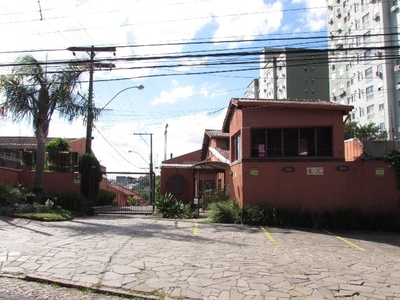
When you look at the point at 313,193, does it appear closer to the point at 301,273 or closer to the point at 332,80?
the point at 301,273

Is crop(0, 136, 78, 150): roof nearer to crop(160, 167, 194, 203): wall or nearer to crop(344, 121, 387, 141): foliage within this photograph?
crop(160, 167, 194, 203): wall

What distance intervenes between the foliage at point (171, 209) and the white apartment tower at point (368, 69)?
30931mm

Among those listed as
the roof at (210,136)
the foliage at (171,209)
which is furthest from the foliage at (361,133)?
the foliage at (171,209)

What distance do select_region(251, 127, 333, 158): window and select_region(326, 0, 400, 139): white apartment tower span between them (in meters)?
28.3

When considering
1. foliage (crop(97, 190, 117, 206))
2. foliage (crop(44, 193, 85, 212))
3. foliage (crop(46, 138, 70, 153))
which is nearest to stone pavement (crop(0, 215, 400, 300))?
foliage (crop(44, 193, 85, 212))

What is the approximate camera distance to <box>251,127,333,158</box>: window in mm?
16344

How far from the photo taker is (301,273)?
748cm

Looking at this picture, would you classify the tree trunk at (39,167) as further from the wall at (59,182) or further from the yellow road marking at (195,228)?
the yellow road marking at (195,228)

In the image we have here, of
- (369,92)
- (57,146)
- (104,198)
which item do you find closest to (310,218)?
(57,146)

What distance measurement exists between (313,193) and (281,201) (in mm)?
1389

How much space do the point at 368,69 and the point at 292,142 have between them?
4285cm

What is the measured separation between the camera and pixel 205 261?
8297 mm

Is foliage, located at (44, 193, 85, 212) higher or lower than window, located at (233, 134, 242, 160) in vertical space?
lower

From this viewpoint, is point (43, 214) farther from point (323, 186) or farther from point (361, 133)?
point (361, 133)
